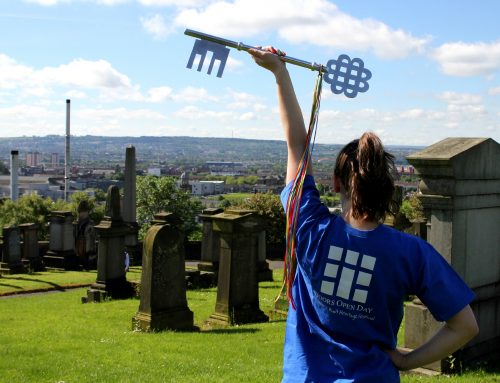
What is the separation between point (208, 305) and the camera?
48.5 ft

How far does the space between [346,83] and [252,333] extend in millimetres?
8222

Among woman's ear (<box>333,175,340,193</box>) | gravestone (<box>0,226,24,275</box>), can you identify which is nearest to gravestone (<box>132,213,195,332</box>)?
woman's ear (<box>333,175,340,193</box>)

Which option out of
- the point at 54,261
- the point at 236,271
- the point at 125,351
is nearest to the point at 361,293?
the point at 125,351

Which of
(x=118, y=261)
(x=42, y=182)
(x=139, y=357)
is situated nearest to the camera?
(x=139, y=357)

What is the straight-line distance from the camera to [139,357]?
27.8ft

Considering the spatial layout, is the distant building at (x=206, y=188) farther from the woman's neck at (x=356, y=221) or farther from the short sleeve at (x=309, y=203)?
the woman's neck at (x=356, y=221)

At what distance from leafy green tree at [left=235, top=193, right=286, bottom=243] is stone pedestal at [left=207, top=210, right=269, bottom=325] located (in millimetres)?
21895

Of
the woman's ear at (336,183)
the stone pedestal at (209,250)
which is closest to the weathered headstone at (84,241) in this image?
the stone pedestal at (209,250)

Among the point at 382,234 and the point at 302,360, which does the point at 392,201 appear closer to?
the point at 382,234

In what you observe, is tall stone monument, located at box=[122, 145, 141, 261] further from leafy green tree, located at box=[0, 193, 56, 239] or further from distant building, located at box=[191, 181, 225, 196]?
distant building, located at box=[191, 181, 225, 196]

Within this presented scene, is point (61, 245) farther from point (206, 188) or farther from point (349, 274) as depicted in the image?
point (206, 188)

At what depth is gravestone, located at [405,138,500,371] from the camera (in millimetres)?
7039

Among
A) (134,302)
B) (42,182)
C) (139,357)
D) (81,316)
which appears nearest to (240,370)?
(139,357)

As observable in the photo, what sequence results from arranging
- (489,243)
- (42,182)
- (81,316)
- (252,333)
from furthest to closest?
(42,182)
(81,316)
(252,333)
(489,243)
